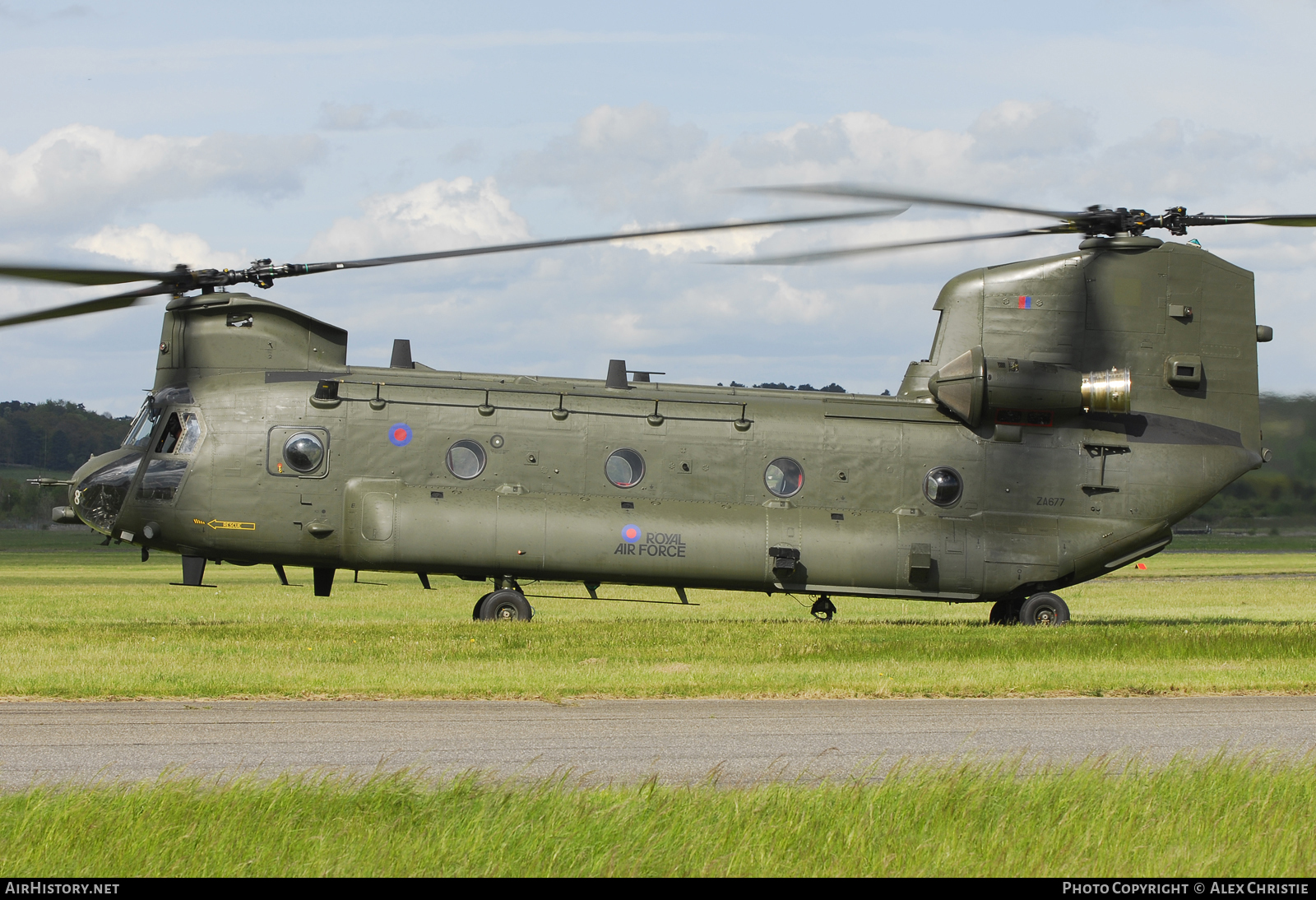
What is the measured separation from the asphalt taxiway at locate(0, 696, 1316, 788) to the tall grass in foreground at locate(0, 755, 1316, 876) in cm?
116

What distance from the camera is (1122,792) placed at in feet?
31.2

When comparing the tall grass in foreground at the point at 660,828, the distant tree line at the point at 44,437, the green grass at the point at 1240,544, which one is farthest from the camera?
the distant tree line at the point at 44,437

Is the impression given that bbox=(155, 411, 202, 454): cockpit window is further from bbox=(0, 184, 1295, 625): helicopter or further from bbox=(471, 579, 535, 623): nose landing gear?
bbox=(471, 579, 535, 623): nose landing gear

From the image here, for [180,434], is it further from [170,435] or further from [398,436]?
[398,436]

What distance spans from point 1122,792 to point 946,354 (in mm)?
15575

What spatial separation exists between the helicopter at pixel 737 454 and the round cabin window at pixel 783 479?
43 mm

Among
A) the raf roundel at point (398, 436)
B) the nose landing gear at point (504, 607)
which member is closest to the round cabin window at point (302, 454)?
the raf roundel at point (398, 436)

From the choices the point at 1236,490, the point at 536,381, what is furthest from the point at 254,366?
the point at 1236,490

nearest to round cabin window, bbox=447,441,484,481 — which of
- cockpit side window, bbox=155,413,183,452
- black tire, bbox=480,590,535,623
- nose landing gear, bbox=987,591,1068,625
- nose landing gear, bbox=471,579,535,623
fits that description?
nose landing gear, bbox=471,579,535,623

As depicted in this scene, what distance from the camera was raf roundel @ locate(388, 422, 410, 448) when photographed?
2286 cm

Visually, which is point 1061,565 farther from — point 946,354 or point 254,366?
point 254,366

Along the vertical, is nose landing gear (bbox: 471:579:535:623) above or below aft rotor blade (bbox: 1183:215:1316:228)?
below

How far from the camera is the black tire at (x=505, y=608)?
2316 cm

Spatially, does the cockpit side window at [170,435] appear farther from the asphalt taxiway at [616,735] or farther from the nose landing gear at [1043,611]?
the nose landing gear at [1043,611]
